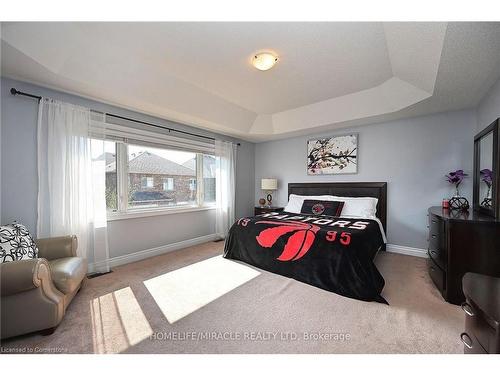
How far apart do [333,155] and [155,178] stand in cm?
321

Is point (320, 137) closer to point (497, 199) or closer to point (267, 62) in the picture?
point (267, 62)

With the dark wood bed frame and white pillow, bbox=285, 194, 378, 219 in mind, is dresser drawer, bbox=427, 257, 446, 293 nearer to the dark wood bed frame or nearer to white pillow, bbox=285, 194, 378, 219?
white pillow, bbox=285, 194, 378, 219

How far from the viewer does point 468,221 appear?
1.93m

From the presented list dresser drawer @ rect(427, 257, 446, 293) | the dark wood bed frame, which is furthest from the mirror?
the dark wood bed frame

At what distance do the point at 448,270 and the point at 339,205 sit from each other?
5.37 feet

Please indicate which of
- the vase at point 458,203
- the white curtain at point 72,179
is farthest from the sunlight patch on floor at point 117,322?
the vase at point 458,203

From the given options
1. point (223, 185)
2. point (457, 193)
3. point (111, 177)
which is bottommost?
point (457, 193)

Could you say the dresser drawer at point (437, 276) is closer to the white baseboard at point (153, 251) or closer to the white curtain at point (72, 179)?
the white baseboard at point (153, 251)

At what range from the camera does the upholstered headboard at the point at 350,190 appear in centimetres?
360

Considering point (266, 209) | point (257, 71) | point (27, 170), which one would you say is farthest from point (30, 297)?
point (266, 209)

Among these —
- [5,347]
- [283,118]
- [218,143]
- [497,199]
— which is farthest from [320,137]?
[5,347]

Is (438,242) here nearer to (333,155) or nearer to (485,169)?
(485,169)

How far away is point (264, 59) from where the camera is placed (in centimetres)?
213

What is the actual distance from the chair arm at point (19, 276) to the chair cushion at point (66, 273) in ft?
0.84
